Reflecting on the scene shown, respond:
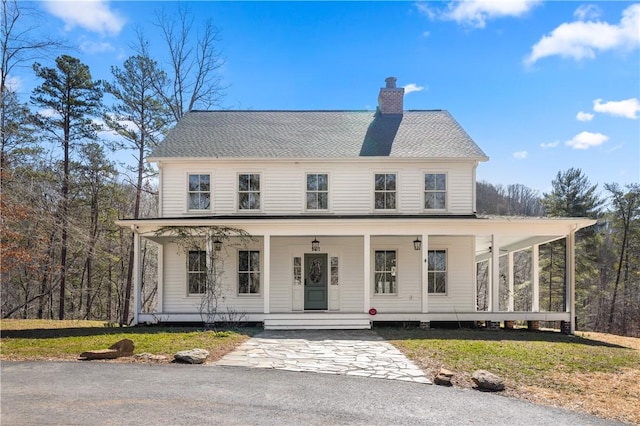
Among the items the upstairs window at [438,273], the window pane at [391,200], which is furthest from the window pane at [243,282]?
the upstairs window at [438,273]

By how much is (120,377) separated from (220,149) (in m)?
10.4

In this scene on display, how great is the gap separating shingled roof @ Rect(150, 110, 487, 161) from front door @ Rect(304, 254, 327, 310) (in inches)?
142

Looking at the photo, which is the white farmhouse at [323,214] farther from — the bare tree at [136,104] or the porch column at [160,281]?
the bare tree at [136,104]

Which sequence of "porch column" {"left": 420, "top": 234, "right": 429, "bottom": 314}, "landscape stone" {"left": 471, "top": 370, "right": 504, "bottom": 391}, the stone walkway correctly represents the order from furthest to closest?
1. "porch column" {"left": 420, "top": 234, "right": 429, "bottom": 314}
2. the stone walkway
3. "landscape stone" {"left": 471, "top": 370, "right": 504, "bottom": 391}

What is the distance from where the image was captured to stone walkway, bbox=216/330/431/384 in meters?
8.13

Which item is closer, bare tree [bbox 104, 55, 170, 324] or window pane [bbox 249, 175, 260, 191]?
window pane [bbox 249, 175, 260, 191]

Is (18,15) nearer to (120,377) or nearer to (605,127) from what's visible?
(120,377)

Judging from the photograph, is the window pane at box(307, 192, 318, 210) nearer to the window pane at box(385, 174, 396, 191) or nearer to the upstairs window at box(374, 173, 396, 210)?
the upstairs window at box(374, 173, 396, 210)

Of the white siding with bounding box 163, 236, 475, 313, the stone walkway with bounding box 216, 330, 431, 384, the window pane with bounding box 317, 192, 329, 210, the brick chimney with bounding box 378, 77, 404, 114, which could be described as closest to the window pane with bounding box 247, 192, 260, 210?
the white siding with bounding box 163, 236, 475, 313

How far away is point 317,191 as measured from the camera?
16203mm

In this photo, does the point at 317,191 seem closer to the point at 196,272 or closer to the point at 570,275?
the point at 196,272

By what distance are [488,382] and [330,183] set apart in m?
10.2

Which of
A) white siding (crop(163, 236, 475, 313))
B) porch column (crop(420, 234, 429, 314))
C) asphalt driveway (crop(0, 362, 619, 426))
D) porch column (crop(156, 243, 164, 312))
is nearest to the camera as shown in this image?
asphalt driveway (crop(0, 362, 619, 426))

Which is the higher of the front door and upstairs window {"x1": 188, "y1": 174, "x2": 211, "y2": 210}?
upstairs window {"x1": 188, "y1": 174, "x2": 211, "y2": 210}
